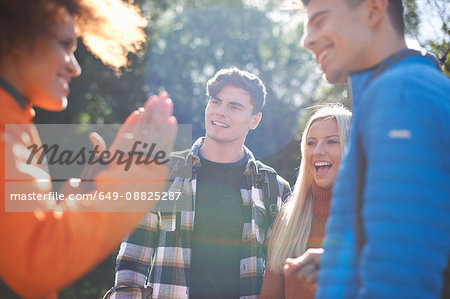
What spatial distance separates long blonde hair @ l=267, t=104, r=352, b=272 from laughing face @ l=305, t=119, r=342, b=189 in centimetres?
5

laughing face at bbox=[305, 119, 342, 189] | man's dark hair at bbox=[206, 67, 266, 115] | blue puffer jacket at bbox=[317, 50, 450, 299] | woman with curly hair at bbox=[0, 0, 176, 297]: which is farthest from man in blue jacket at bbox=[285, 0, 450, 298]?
man's dark hair at bbox=[206, 67, 266, 115]

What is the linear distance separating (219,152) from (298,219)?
4.32 feet

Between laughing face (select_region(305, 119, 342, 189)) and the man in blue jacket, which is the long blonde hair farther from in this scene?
the man in blue jacket

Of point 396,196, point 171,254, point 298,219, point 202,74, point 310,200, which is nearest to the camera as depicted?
point 396,196

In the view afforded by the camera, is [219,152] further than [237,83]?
No

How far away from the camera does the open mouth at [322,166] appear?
3.33 meters

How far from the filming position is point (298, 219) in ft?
10.6

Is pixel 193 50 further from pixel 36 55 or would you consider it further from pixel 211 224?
pixel 36 55

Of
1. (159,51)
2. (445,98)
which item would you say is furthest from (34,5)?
(159,51)

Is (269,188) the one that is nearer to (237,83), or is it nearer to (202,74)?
(237,83)

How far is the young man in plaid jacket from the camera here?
3502 millimetres

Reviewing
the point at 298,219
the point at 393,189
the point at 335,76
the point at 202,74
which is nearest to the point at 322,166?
the point at 298,219

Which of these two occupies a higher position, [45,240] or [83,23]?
[83,23]

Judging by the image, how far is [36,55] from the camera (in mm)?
1735
